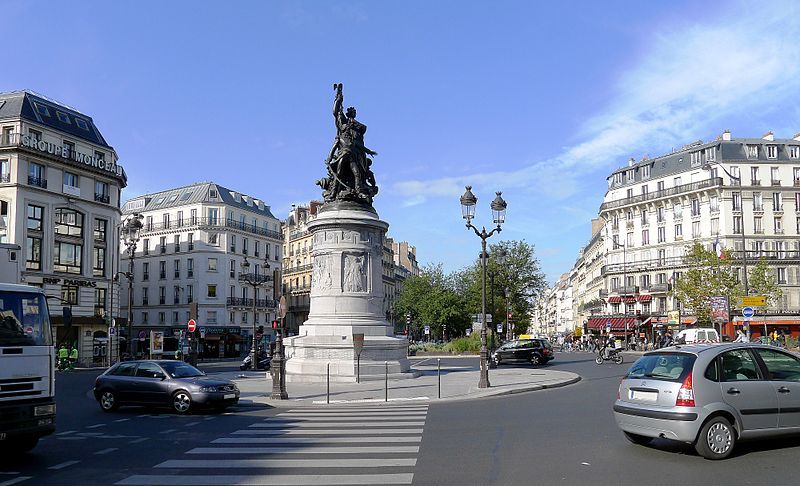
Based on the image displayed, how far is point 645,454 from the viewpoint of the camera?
10312 millimetres

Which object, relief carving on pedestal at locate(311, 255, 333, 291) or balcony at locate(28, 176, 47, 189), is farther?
balcony at locate(28, 176, 47, 189)

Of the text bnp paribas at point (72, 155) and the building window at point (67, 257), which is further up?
the text bnp paribas at point (72, 155)

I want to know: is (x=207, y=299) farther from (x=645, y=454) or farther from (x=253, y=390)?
(x=645, y=454)

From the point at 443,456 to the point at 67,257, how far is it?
4962 cm

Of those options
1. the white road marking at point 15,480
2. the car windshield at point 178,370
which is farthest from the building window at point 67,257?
the white road marking at point 15,480

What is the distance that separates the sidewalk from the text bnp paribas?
30.6 meters

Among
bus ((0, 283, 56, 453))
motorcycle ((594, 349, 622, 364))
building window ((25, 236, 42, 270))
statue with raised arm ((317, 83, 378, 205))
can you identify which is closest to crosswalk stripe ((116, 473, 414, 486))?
bus ((0, 283, 56, 453))

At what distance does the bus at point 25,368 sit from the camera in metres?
10.1

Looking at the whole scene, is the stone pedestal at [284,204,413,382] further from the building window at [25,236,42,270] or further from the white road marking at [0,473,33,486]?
the building window at [25,236,42,270]

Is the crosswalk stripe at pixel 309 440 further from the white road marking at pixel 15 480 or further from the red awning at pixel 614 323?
the red awning at pixel 614 323

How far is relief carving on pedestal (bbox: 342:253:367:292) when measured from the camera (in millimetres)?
27281

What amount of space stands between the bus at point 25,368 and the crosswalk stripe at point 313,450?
2469 millimetres

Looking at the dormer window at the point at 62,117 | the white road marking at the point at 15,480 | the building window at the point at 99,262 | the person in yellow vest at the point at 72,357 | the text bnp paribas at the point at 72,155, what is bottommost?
the person in yellow vest at the point at 72,357

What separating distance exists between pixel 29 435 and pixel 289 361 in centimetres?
1731
